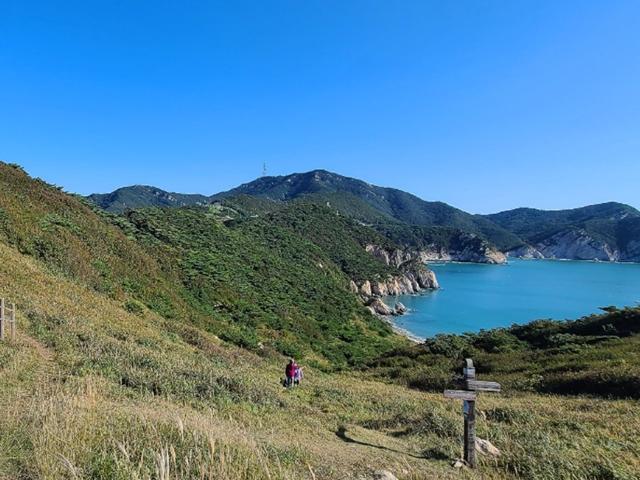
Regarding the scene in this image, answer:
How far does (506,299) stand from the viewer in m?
114

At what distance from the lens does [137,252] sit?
40.2 m

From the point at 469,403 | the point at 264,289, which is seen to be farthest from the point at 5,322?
the point at 264,289

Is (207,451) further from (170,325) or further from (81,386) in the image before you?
(170,325)

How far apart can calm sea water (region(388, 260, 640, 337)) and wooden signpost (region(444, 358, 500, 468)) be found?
68.3 meters

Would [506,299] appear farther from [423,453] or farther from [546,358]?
[423,453]

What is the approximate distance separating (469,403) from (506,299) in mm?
114784

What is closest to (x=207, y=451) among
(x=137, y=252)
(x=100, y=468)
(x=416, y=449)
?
(x=100, y=468)

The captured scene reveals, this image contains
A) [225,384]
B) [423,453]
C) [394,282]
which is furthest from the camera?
[394,282]

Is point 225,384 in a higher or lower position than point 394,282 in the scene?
higher

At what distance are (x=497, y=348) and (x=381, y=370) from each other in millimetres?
8153

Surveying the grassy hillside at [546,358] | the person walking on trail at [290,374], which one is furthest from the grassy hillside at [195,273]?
the person walking on trail at [290,374]

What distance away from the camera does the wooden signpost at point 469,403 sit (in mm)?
8531

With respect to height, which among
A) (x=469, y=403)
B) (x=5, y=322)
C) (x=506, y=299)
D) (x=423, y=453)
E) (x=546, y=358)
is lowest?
(x=506, y=299)

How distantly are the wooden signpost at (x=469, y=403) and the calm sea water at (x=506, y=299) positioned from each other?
68.3m
